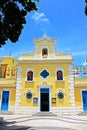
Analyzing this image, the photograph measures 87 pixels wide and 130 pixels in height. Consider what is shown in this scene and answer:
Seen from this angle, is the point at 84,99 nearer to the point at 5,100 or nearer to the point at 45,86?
the point at 45,86

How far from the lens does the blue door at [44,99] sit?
23.1 meters

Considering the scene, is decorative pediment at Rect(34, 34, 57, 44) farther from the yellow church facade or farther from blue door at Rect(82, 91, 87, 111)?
blue door at Rect(82, 91, 87, 111)

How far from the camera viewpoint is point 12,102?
23469 millimetres

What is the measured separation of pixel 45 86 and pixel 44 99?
1.59 meters

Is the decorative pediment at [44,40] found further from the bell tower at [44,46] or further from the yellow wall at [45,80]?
the yellow wall at [45,80]

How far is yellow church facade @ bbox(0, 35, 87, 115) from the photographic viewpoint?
22734 millimetres

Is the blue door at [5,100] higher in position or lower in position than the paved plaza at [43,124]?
higher

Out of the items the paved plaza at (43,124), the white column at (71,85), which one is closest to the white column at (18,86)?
the white column at (71,85)

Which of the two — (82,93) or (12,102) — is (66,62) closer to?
(82,93)

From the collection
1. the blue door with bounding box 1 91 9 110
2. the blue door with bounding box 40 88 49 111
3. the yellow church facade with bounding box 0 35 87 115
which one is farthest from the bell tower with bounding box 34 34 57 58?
the blue door with bounding box 1 91 9 110

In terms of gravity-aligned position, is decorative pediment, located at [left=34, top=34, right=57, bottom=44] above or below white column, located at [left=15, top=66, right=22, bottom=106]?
above

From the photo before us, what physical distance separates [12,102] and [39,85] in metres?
3.85

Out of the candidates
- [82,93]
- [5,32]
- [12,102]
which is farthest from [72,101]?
[5,32]

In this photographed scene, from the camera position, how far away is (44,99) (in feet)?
76.9
